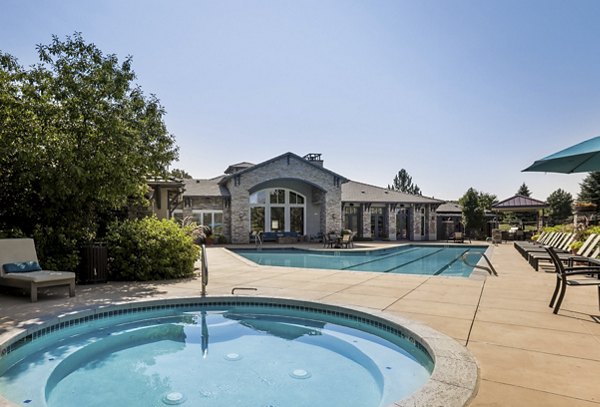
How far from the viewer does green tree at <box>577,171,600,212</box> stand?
32.0 m

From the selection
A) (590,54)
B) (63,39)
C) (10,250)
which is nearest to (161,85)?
(63,39)

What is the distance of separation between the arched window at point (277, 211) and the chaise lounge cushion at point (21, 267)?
1700cm

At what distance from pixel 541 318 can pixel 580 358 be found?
148 cm

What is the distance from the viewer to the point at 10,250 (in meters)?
6.32

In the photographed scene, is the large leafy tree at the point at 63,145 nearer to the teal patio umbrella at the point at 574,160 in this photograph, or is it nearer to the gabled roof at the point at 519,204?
the teal patio umbrella at the point at 574,160

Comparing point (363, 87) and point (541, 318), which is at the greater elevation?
point (363, 87)

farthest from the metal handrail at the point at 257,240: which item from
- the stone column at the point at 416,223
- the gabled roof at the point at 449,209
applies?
the gabled roof at the point at 449,209

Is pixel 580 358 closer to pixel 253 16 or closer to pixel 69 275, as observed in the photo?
pixel 69 275

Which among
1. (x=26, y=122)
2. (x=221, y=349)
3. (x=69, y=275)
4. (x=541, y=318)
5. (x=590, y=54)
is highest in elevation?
(x=590, y=54)

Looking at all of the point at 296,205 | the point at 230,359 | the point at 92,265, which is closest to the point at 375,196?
the point at 296,205

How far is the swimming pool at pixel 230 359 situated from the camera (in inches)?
134

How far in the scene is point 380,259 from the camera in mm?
14961

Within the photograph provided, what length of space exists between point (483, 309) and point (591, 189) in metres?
37.5

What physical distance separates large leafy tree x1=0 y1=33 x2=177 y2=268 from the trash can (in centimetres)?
30
